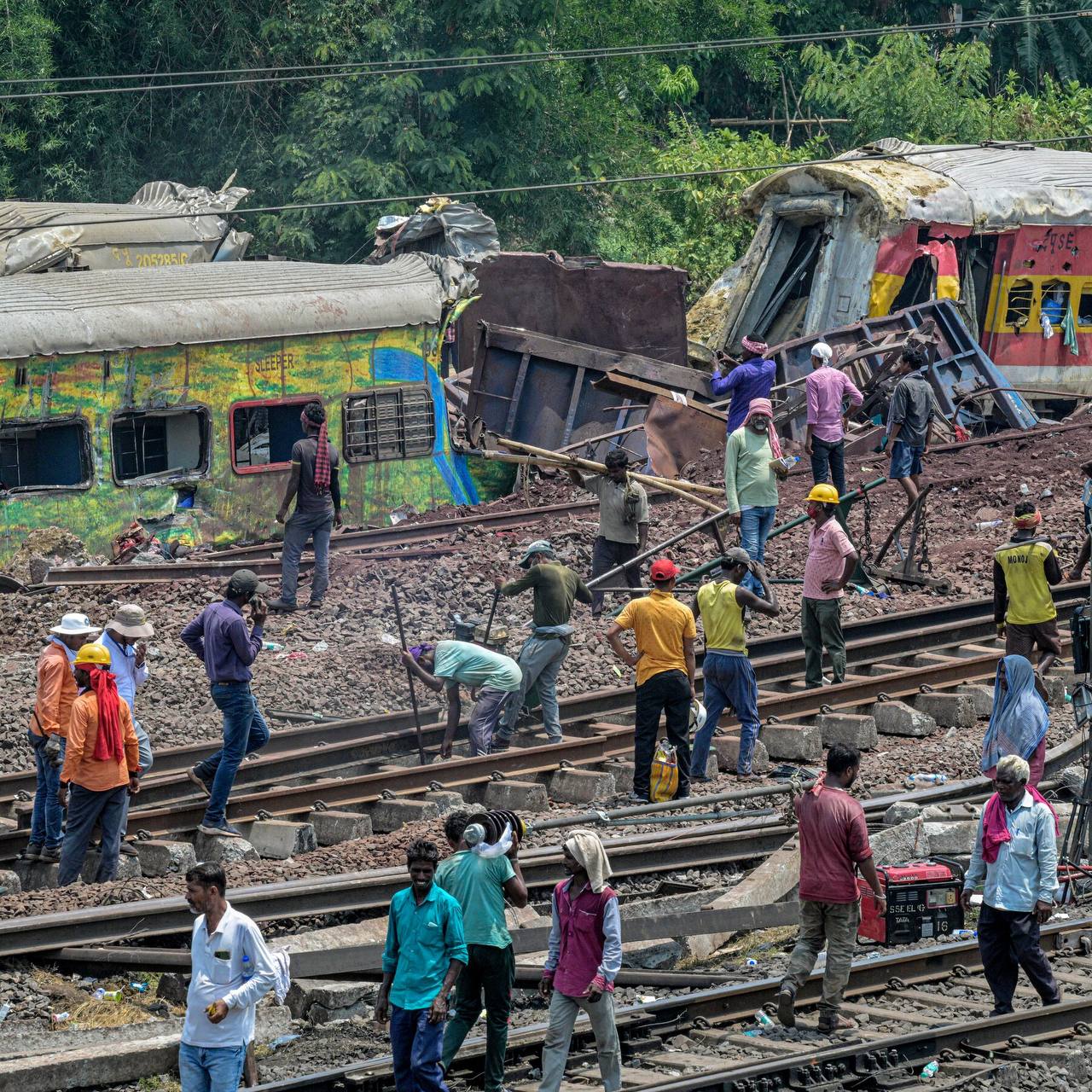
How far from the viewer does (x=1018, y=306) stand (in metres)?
27.2

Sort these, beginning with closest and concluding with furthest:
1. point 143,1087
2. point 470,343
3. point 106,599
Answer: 1. point 143,1087
2. point 106,599
3. point 470,343

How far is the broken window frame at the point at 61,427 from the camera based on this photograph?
19.5m

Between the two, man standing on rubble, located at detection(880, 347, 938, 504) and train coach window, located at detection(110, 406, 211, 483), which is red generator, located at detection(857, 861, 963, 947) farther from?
train coach window, located at detection(110, 406, 211, 483)

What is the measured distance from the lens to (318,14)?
33.6 m

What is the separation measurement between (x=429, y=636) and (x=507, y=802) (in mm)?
4210

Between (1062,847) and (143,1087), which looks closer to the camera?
(143,1087)

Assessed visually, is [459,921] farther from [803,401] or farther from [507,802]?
[803,401]

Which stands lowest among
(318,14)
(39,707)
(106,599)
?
(106,599)

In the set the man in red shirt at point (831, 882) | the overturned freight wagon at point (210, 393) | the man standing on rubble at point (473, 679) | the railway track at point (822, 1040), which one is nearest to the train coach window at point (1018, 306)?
the overturned freight wagon at point (210, 393)

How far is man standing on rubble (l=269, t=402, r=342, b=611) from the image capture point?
17.4 meters

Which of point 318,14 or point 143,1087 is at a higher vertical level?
point 318,14

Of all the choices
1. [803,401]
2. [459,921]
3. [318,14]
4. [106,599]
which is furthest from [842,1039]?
[318,14]

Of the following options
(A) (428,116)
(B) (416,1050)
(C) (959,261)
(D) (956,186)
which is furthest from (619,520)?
(A) (428,116)

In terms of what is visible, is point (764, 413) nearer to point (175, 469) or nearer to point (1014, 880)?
point (1014, 880)
